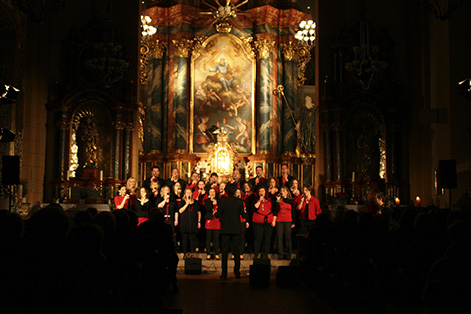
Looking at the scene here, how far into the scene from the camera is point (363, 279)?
20.7 feet

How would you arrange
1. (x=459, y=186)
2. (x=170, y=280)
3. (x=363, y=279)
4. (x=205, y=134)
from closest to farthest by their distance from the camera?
1. (x=363, y=279)
2. (x=170, y=280)
3. (x=459, y=186)
4. (x=205, y=134)

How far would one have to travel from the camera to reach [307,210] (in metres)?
13.0

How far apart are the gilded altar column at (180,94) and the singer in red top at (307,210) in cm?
801

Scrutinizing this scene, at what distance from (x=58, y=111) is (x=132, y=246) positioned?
1075 cm

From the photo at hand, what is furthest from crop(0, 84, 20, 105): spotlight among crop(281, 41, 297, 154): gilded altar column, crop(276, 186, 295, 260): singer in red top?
crop(281, 41, 297, 154): gilded altar column

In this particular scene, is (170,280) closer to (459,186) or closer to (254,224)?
(254,224)

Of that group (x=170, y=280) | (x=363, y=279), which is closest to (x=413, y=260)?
(x=363, y=279)

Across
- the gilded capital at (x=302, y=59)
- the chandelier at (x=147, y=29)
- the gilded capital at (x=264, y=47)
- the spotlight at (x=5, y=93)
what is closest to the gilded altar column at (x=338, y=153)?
the gilded capital at (x=264, y=47)

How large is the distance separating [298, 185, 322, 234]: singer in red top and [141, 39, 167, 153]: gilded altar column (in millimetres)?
8539

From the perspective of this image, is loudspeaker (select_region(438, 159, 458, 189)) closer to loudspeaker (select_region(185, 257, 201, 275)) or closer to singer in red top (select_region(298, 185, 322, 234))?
singer in red top (select_region(298, 185, 322, 234))

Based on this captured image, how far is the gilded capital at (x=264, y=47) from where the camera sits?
20547 mm

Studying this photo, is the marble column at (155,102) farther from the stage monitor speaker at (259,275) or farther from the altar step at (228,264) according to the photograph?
the stage monitor speaker at (259,275)

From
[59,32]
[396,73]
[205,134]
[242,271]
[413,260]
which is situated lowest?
[242,271]

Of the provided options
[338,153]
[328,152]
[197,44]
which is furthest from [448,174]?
[197,44]
